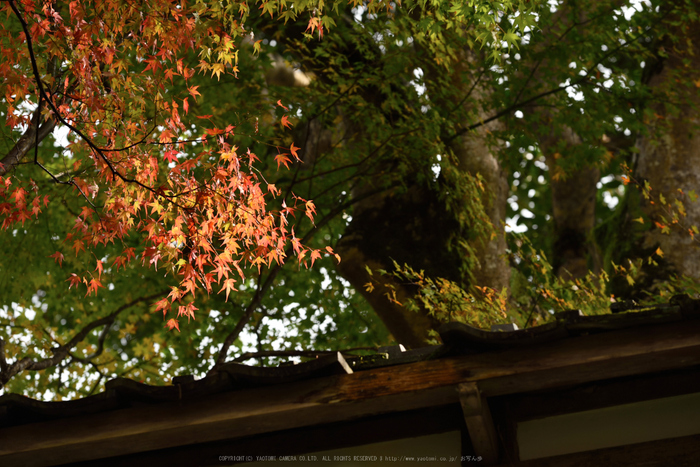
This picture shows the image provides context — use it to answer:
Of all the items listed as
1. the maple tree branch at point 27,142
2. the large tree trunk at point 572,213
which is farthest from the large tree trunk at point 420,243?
the maple tree branch at point 27,142

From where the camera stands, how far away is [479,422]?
3078 mm

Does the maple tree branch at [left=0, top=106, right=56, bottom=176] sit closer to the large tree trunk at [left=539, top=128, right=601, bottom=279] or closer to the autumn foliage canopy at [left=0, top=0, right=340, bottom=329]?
the autumn foliage canopy at [left=0, top=0, right=340, bottom=329]

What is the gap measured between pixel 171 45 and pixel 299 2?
3.37 ft

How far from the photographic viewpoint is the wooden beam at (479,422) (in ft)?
9.86

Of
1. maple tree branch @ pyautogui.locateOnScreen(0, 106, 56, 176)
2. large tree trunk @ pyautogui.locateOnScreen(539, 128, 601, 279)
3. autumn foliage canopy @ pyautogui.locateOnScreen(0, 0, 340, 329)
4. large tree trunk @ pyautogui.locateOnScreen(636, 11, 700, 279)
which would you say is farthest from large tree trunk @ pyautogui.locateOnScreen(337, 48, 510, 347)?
maple tree branch @ pyautogui.locateOnScreen(0, 106, 56, 176)

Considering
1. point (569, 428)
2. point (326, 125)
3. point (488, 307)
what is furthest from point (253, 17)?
point (569, 428)

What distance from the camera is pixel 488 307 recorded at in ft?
21.3

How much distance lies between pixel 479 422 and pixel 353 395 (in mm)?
621

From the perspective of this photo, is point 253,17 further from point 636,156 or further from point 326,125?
point 636,156

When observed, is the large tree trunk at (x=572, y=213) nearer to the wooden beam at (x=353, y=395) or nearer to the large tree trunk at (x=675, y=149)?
the large tree trunk at (x=675, y=149)

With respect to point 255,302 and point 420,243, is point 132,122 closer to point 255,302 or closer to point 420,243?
point 255,302

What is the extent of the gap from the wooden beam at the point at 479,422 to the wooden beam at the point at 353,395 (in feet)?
0.15

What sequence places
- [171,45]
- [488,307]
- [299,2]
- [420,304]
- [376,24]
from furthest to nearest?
[376,24] < [420,304] < [488,307] < [171,45] < [299,2]

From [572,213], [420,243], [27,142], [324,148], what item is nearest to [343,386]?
[27,142]
